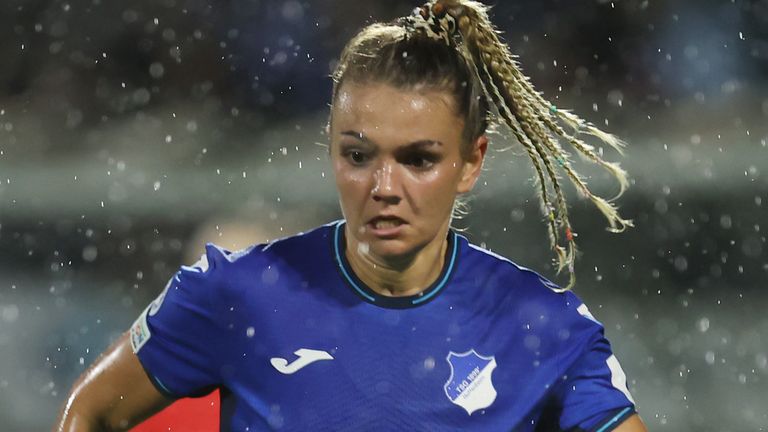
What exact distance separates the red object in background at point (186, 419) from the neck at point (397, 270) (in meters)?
0.56

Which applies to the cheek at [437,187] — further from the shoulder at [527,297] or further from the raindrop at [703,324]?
the raindrop at [703,324]

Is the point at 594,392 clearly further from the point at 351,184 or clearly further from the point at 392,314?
the point at 351,184

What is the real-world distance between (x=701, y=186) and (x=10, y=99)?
3.38 metres

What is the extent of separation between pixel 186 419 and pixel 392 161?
88 cm

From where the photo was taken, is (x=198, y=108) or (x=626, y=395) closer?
(x=626, y=395)

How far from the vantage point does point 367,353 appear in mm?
2623

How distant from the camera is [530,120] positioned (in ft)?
9.06

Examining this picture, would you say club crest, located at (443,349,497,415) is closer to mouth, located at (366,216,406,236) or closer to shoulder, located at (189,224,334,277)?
mouth, located at (366,216,406,236)

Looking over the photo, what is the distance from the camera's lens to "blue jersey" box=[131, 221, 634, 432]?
2598 millimetres

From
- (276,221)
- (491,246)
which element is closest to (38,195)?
(276,221)

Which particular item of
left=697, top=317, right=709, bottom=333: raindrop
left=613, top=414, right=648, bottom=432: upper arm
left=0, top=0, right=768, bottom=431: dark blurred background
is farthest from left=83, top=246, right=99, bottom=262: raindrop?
left=613, top=414, right=648, bottom=432: upper arm

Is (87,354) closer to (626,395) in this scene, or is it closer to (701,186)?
(701,186)

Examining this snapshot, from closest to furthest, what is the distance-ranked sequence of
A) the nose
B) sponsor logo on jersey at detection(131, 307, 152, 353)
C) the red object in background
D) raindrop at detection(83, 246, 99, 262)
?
the nose, sponsor logo on jersey at detection(131, 307, 152, 353), the red object in background, raindrop at detection(83, 246, 99, 262)

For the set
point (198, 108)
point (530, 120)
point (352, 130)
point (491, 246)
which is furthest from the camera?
point (198, 108)
